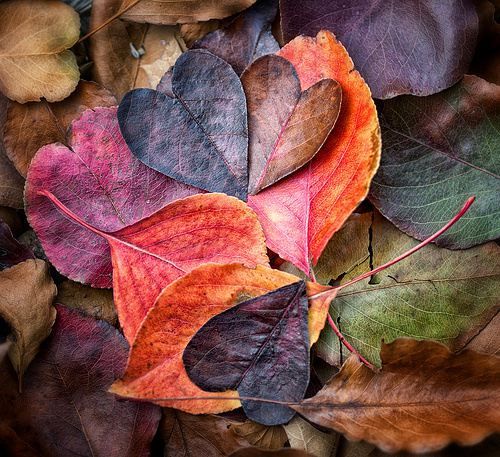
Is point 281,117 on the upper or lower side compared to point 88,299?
upper

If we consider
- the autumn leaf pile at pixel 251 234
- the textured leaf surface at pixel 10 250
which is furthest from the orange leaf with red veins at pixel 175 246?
the textured leaf surface at pixel 10 250

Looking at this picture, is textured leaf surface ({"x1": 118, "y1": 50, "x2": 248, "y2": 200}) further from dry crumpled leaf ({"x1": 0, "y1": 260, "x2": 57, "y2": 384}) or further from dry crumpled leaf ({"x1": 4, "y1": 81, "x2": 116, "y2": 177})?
dry crumpled leaf ({"x1": 0, "y1": 260, "x2": 57, "y2": 384})

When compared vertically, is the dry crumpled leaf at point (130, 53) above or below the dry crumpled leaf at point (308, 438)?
above

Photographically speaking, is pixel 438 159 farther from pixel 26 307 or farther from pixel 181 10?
pixel 26 307

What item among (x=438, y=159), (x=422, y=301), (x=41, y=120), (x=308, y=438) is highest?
(x=41, y=120)

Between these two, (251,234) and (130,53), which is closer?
(251,234)

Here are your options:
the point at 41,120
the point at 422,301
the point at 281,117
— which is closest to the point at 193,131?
the point at 281,117

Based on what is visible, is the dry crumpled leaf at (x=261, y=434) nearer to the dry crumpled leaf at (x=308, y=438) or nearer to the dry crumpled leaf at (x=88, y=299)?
the dry crumpled leaf at (x=308, y=438)
